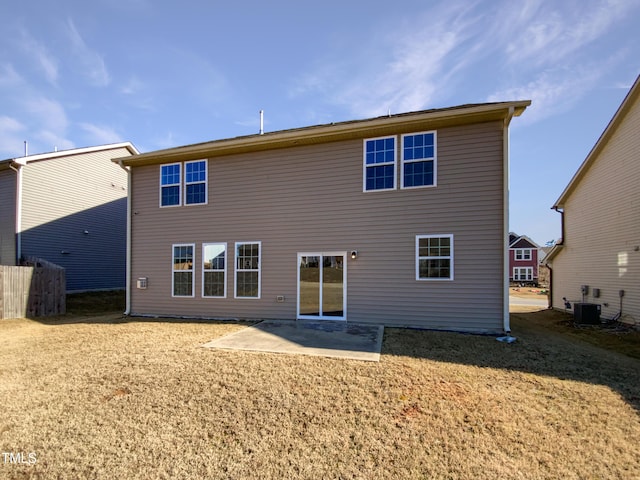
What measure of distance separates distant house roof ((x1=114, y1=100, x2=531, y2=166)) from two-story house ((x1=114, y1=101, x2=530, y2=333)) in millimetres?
38

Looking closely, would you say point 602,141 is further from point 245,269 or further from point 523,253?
point 523,253

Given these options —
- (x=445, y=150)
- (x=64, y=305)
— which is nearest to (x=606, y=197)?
(x=445, y=150)

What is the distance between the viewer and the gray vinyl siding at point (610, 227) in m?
9.97

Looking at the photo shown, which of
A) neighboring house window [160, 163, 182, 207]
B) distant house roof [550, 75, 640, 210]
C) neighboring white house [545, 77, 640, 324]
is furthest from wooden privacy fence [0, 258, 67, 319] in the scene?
distant house roof [550, 75, 640, 210]

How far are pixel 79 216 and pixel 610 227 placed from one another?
76.3ft

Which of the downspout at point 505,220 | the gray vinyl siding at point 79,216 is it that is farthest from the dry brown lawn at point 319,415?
the gray vinyl siding at point 79,216

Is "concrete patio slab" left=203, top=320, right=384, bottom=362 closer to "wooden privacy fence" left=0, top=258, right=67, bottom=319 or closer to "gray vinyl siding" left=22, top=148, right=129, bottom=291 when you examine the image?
"wooden privacy fence" left=0, top=258, right=67, bottom=319

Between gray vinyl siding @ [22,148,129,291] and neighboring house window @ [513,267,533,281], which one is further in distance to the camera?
neighboring house window @ [513,267,533,281]

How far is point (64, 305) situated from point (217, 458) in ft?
41.7

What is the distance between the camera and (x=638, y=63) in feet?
31.9

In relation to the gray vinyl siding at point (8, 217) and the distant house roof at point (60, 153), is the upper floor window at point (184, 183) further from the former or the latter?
the gray vinyl siding at point (8, 217)

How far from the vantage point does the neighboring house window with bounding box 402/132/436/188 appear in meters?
8.12

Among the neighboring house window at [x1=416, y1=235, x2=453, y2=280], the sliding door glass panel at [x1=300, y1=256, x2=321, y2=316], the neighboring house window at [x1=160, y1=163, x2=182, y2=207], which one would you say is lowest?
the sliding door glass panel at [x1=300, y1=256, x2=321, y2=316]

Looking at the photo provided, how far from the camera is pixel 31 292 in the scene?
10930 mm
